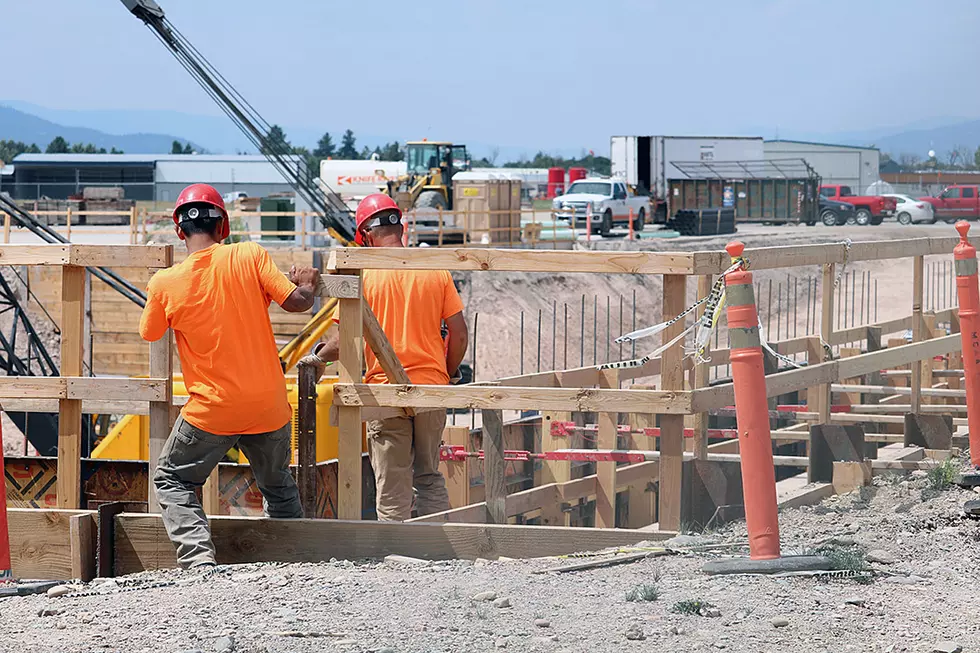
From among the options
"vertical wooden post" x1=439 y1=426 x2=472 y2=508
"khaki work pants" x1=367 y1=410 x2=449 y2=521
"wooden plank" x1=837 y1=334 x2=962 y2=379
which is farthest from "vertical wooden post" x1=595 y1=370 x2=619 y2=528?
"khaki work pants" x1=367 y1=410 x2=449 y2=521

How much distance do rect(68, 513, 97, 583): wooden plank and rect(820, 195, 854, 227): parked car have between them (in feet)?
157

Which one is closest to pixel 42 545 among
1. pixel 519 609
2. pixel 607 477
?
pixel 519 609

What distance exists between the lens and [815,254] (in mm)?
7402

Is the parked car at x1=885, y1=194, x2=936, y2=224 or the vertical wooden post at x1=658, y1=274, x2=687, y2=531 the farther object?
the parked car at x1=885, y1=194, x2=936, y2=224

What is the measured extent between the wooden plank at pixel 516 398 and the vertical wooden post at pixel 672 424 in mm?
131

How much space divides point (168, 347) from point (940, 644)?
3849 millimetres

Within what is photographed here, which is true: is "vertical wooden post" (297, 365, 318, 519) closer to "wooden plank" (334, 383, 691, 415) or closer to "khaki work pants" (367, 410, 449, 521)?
"wooden plank" (334, 383, 691, 415)

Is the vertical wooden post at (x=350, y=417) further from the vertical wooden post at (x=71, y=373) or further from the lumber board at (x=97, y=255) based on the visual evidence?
the vertical wooden post at (x=71, y=373)

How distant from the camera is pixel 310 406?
22.4 feet

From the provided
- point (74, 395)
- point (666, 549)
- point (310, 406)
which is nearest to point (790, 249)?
point (666, 549)

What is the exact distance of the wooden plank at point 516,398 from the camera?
6254mm

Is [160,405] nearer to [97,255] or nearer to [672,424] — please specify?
[97,255]

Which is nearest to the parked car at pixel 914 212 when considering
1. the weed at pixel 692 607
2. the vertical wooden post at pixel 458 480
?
the vertical wooden post at pixel 458 480

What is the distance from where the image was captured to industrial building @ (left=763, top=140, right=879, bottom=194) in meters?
80.9
